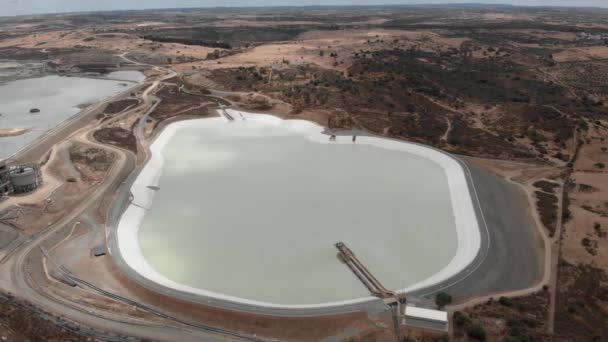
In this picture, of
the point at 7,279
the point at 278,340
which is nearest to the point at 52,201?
the point at 7,279

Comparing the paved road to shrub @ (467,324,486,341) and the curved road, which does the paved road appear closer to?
shrub @ (467,324,486,341)

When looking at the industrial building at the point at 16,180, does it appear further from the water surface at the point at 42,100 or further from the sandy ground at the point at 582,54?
the sandy ground at the point at 582,54

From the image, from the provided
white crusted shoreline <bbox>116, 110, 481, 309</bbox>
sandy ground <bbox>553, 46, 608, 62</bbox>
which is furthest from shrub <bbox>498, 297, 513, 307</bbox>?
sandy ground <bbox>553, 46, 608, 62</bbox>

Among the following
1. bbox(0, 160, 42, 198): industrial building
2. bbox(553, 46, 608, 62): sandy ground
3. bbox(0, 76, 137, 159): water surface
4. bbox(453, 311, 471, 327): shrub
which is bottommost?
bbox(453, 311, 471, 327): shrub

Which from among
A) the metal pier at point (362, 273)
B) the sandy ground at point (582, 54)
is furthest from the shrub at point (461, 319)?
the sandy ground at point (582, 54)

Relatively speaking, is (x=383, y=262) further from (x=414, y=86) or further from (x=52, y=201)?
(x=414, y=86)

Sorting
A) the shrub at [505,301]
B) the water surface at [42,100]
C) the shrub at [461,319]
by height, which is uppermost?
the water surface at [42,100]

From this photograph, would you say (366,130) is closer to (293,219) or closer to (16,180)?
(293,219)
